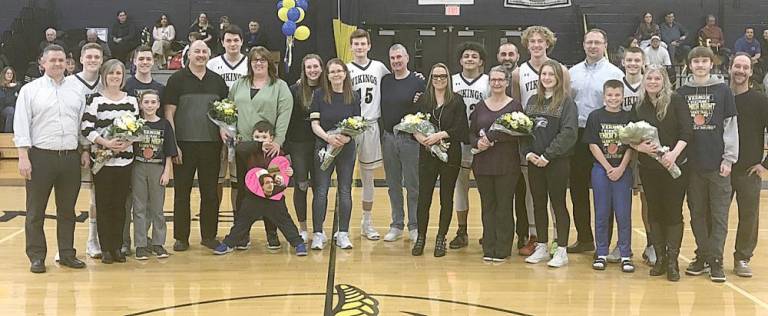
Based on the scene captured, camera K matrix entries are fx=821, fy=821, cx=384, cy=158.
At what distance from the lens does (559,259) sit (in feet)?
18.0

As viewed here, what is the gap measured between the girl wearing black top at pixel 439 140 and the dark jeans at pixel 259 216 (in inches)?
35.4

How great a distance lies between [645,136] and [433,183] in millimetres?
1524

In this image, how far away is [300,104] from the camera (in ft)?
19.4

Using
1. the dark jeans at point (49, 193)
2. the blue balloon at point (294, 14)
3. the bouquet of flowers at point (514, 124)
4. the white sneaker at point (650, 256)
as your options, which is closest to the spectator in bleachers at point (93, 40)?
the blue balloon at point (294, 14)

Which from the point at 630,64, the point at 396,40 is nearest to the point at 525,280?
the point at 630,64

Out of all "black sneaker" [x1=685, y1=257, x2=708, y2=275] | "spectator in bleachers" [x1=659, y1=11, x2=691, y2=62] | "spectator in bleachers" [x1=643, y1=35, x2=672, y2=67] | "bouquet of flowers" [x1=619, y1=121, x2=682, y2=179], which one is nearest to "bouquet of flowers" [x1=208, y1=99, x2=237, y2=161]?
"bouquet of flowers" [x1=619, y1=121, x2=682, y2=179]

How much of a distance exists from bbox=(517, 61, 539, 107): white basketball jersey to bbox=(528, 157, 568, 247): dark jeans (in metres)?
0.52

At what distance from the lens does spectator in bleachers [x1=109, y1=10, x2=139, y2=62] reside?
1445cm

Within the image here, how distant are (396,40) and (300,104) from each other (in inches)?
370

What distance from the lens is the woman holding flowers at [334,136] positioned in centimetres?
580

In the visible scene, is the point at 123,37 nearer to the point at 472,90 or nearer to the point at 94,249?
the point at 94,249

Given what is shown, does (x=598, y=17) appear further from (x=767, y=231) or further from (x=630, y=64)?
(x=630, y=64)

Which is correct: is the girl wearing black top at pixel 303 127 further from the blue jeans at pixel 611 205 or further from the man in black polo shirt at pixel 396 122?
the blue jeans at pixel 611 205

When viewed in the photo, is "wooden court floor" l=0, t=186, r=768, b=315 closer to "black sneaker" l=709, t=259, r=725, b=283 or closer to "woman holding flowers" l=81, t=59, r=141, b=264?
"black sneaker" l=709, t=259, r=725, b=283
